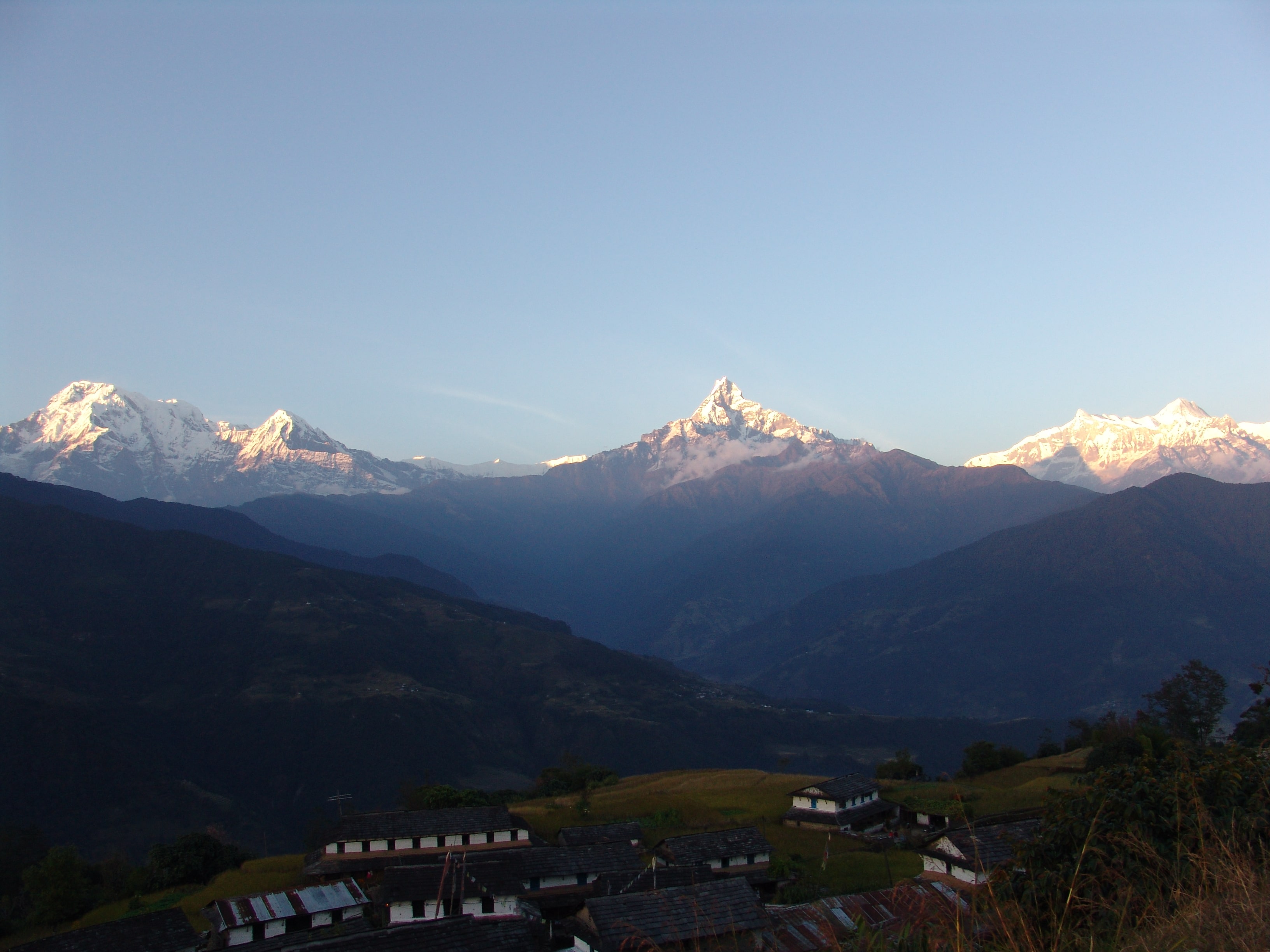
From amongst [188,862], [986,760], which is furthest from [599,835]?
[986,760]

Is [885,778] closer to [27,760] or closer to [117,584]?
[27,760]

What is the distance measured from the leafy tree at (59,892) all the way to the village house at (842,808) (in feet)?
134

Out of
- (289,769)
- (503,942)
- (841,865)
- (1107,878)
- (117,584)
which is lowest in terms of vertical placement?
(289,769)

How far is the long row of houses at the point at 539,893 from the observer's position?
1884cm

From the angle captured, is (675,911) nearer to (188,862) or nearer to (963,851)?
(963,851)

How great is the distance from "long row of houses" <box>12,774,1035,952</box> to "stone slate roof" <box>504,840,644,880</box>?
0.09m

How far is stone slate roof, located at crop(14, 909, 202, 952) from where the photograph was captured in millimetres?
31000

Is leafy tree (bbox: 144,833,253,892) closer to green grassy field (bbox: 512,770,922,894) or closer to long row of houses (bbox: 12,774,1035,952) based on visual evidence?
long row of houses (bbox: 12,774,1035,952)

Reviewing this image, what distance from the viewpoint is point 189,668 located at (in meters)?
169

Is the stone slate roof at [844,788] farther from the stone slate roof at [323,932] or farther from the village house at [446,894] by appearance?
the stone slate roof at [323,932]

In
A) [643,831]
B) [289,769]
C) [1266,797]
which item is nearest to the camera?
[1266,797]

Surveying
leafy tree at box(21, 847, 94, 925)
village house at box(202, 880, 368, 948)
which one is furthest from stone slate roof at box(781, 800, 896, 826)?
leafy tree at box(21, 847, 94, 925)

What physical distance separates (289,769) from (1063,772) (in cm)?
11381

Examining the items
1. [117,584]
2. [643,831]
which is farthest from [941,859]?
[117,584]
